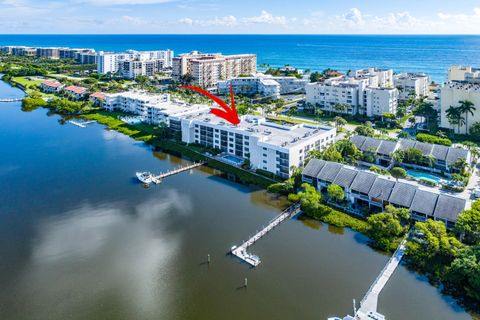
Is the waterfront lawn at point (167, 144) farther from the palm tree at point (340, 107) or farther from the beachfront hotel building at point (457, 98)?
the beachfront hotel building at point (457, 98)

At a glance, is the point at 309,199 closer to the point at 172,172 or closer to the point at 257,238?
the point at 257,238

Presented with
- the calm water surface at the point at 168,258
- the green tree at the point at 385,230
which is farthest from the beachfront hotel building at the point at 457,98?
the calm water surface at the point at 168,258

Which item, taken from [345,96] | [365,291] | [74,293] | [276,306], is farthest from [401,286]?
[345,96]

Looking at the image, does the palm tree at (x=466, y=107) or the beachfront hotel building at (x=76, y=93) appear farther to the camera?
the beachfront hotel building at (x=76, y=93)

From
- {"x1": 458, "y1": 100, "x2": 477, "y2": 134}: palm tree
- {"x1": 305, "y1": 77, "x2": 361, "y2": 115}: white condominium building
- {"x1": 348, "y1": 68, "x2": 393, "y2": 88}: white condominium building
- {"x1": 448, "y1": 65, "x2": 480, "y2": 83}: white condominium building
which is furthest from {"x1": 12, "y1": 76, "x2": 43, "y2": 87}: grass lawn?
{"x1": 458, "y1": 100, "x2": 477, "y2": 134}: palm tree

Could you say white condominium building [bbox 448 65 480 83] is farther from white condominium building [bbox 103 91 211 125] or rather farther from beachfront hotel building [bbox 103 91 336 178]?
white condominium building [bbox 103 91 211 125]

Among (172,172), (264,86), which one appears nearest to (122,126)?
(172,172)

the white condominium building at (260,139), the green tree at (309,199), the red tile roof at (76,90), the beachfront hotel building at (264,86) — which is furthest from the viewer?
the beachfront hotel building at (264,86)

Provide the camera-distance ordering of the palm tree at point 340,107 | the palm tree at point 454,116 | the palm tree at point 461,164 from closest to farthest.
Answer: the palm tree at point 461,164 → the palm tree at point 454,116 → the palm tree at point 340,107
